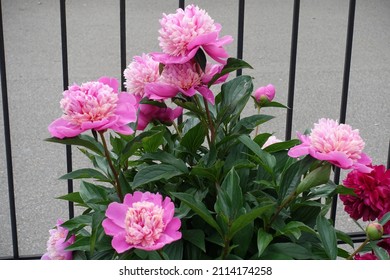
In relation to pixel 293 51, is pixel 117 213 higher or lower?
lower

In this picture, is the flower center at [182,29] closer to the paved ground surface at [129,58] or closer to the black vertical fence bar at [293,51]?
the black vertical fence bar at [293,51]

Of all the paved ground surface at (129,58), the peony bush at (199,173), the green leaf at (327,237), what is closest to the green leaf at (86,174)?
the peony bush at (199,173)

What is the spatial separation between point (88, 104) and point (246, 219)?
0.25 m

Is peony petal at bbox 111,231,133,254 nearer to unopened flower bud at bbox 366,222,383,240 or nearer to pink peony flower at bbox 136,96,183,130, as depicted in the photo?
pink peony flower at bbox 136,96,183,130

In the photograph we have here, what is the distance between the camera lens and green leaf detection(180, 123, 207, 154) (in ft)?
3.35

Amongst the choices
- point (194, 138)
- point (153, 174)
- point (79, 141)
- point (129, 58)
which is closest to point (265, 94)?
point (194, 138)

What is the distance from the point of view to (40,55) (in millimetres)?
4289

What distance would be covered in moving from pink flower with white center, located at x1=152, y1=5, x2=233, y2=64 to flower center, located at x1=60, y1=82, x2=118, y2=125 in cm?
10

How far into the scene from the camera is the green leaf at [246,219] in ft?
2.79

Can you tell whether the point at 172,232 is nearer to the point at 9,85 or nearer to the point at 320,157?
the point at 320,157

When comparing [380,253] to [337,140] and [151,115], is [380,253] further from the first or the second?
[151,115]

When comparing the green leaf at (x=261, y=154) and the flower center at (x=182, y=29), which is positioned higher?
the flower center at (x=182, y=29)

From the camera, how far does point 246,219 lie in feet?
2.84

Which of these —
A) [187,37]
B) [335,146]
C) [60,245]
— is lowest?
[60,245]
